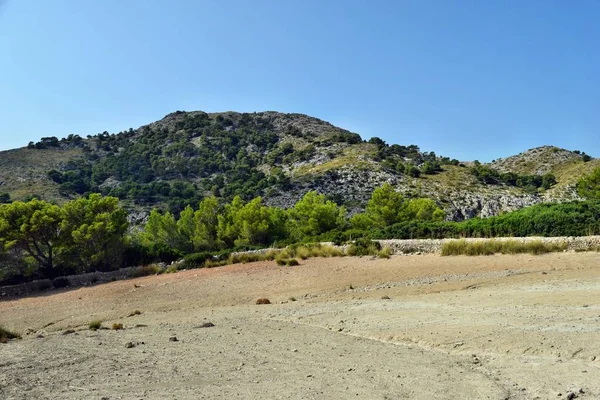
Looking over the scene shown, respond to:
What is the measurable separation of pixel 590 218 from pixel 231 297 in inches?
662

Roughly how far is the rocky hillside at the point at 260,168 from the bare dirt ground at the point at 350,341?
143 ft

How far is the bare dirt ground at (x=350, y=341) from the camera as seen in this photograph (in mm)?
7133

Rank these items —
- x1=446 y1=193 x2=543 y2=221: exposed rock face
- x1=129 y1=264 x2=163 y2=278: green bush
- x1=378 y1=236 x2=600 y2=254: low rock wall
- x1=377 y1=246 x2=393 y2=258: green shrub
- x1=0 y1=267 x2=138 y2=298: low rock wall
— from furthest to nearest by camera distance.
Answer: x1=446 y1=193 x2=543 y2=221: exposed rock face < x1=129 y1=264 x2=163 y2=278: green bush < x1=0 y1=267 x2=138 y2=298: low rock wall < x1=377 y1=246 x2=393 y2=258: green shrub < x1=378 y1=236 x2=600 y2=254: low rock wall

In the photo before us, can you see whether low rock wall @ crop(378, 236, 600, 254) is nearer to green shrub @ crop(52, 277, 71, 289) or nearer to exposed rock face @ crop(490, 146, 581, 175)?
green shrub @ crop(52, 277, 71, 289)

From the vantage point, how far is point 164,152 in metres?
99.6

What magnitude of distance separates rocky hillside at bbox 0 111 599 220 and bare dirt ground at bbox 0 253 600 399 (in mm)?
43524

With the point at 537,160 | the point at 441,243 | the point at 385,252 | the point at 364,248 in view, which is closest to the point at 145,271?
the point at 364,248

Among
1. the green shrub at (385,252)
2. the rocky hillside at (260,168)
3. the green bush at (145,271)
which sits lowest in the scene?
the green bush at (145,271)

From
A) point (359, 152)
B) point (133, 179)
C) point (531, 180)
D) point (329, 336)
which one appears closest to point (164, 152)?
point (133, 179)

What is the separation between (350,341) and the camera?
34.0ft

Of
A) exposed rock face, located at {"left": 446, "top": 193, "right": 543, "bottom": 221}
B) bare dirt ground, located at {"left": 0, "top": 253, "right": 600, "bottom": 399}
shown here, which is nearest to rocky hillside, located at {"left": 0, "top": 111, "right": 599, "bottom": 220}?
exposed rock face, located at {"left": 446, "top": 193, "right": 543, "bottom": 221}

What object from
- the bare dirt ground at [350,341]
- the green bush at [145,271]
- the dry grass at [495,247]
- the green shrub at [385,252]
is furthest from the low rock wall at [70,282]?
the dry grass at [495,247]

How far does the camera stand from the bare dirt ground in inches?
281

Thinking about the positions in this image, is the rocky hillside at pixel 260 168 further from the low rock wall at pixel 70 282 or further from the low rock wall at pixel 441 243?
the low rock wall at pixel 70 282
